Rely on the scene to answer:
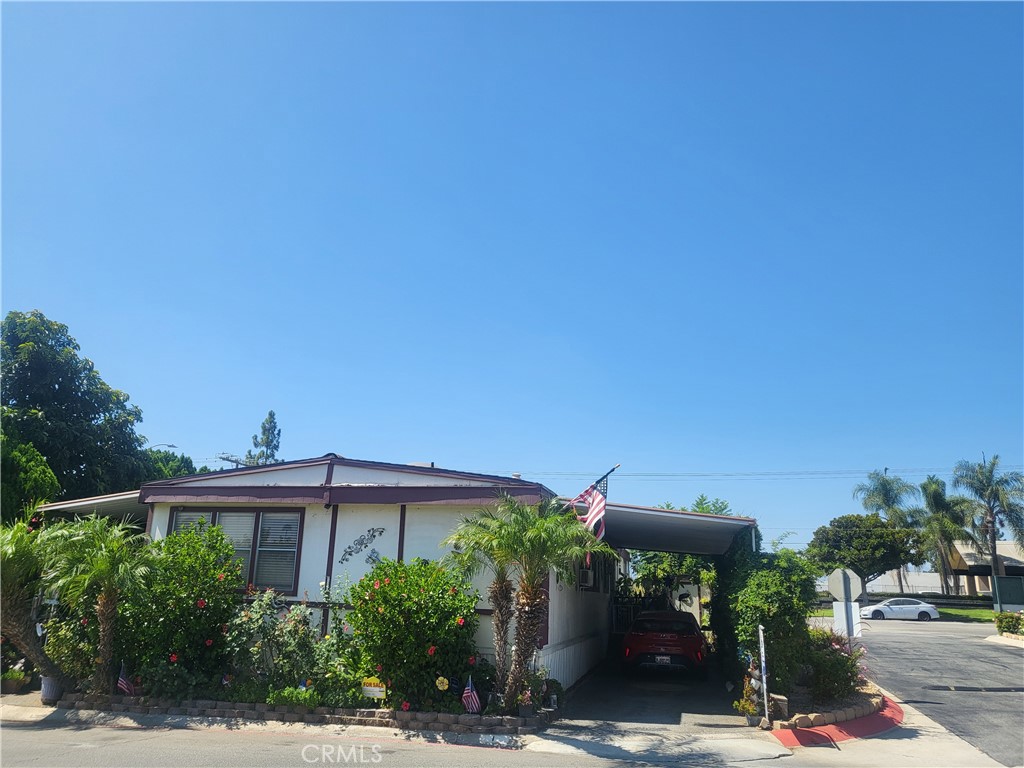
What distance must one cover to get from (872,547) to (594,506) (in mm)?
41725

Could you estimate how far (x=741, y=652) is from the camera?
11422mm

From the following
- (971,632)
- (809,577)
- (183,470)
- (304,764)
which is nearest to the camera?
(304,764)

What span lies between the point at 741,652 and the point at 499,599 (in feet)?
13.6

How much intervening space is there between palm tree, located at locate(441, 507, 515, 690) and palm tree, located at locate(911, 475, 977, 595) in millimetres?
45755

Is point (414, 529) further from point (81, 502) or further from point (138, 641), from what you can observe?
point (81, 502)

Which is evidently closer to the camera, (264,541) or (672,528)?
(264,541)

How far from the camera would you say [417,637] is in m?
10.5

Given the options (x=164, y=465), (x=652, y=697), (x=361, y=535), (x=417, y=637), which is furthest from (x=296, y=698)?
(x=164, y=465)

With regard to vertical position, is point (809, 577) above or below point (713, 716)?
above

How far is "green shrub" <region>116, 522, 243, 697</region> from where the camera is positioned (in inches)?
443

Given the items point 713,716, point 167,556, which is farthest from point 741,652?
point 167,556

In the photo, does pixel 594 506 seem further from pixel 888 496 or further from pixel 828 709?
pixel 888 496

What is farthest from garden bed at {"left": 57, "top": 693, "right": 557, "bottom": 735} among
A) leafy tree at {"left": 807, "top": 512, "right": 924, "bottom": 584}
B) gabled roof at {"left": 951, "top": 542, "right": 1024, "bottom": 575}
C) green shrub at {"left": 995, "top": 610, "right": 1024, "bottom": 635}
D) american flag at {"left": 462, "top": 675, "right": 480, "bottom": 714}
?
gabled roof at {"left": 951, "top": 542, "right": 1024, "bottom": 575}

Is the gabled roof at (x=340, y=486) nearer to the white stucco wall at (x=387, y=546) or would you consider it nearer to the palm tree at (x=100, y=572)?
the white stucco wall at (x=387, y=546)
